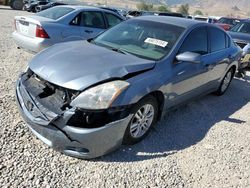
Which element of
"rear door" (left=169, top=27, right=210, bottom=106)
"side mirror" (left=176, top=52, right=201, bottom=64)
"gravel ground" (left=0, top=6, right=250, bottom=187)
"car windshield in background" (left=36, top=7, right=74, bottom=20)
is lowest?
"gravel ground" (left=0, top=6, right=250, bottom=187)

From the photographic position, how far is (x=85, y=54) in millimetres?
3627

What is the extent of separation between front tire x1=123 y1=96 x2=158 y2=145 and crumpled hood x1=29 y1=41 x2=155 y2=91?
437 millimetres

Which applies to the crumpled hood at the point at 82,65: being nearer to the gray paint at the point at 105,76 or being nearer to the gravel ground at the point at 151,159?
the gray paint at the point at 105,76

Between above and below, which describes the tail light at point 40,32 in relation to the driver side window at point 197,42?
below

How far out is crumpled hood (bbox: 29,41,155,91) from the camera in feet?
9.90

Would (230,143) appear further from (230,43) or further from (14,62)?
(14,62)

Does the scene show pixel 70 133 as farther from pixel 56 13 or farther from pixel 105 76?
pixel 56 13

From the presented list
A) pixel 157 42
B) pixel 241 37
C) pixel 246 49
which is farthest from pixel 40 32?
pixel 241 37

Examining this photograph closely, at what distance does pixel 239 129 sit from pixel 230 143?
0.59 metres

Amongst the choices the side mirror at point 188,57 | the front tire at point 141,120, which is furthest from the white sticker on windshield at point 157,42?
the front tire at point 141,120

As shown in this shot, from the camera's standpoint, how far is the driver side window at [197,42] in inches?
162

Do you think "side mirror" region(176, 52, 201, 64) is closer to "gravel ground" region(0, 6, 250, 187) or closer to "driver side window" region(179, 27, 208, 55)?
"driver side window" region(179, 27, 208, 55)

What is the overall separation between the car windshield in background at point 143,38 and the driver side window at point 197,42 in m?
0.18

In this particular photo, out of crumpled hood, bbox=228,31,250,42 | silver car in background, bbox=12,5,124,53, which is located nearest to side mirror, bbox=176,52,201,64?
silver car in background, bbox=12,5,124,53
